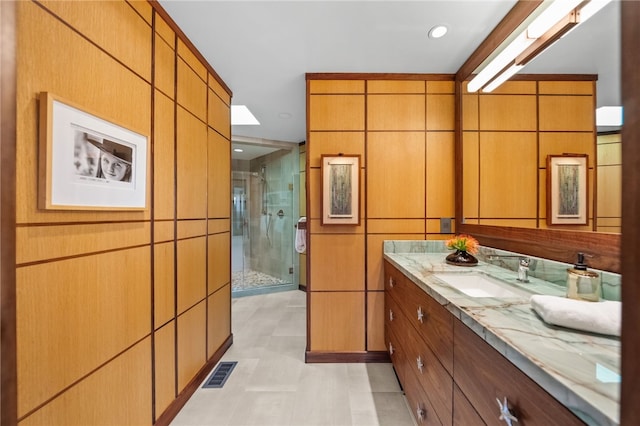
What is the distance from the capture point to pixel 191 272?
6.40ft

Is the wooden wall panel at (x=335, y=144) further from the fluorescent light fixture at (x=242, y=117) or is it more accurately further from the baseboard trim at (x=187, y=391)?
the baseboard trim at (x=187, y=391)

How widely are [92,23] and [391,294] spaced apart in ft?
8.19

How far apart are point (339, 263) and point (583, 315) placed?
5.61ft

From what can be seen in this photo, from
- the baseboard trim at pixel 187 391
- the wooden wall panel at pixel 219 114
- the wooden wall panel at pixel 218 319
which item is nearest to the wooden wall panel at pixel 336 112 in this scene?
the wooden wall panel at pixel 219 114

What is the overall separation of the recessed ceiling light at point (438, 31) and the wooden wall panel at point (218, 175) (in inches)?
78.0

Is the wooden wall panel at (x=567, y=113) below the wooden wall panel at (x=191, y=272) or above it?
above

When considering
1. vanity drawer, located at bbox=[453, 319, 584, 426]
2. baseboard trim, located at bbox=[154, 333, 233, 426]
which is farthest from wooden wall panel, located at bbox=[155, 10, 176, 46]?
baseboard trim, located at bbox=[154, 333, 233, 426]

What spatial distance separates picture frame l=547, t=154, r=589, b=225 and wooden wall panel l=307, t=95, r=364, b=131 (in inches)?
57.9

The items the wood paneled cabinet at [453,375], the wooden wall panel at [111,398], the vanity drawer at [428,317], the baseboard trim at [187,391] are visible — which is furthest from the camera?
the baseboard trim at [187,391]

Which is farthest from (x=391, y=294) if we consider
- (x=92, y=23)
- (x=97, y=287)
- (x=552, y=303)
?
(x=92, y=23)

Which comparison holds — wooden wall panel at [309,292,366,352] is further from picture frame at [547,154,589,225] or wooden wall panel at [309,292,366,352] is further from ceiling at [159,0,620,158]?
ceiling at [159,0,620,158]

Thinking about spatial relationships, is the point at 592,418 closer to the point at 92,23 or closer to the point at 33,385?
the point at 33,385

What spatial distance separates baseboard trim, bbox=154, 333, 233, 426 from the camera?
161 centimetres

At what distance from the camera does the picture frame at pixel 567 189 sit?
125 cm
